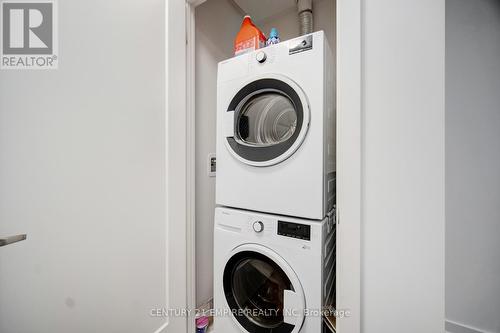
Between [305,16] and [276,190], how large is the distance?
58.2 inches

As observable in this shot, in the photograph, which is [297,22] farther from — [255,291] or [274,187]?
[255,291]

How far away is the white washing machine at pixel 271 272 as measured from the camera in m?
0.86

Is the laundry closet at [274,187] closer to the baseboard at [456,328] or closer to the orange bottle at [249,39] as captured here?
the orange bottle at [249,39]

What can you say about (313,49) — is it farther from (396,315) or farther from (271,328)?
(271,328)

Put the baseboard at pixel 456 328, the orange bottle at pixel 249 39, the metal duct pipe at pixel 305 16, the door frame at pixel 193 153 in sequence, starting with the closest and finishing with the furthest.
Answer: the baseboard at pixel 456 328
the door frame at pixel 193 153
the orange bottle at pixel 249 39
the metal duct pipe at pixel 305 16

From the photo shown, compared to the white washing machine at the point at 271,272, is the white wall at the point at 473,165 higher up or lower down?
higher up

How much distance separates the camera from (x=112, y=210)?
85 cm

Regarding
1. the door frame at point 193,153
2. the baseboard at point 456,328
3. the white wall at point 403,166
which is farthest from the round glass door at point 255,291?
the baseboard at point 456,328

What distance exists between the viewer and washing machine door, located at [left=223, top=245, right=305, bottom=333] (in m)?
0.89

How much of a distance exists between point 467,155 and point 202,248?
1.46 m

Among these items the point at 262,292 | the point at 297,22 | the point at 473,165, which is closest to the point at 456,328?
the point at 473,165

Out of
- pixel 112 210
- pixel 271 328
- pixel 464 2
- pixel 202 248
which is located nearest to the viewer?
pixel 464 2

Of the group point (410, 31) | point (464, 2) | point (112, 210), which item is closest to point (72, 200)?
point (112, 210)

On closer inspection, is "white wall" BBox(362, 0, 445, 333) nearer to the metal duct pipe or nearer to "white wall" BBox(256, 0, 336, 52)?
the metal duct pipe
